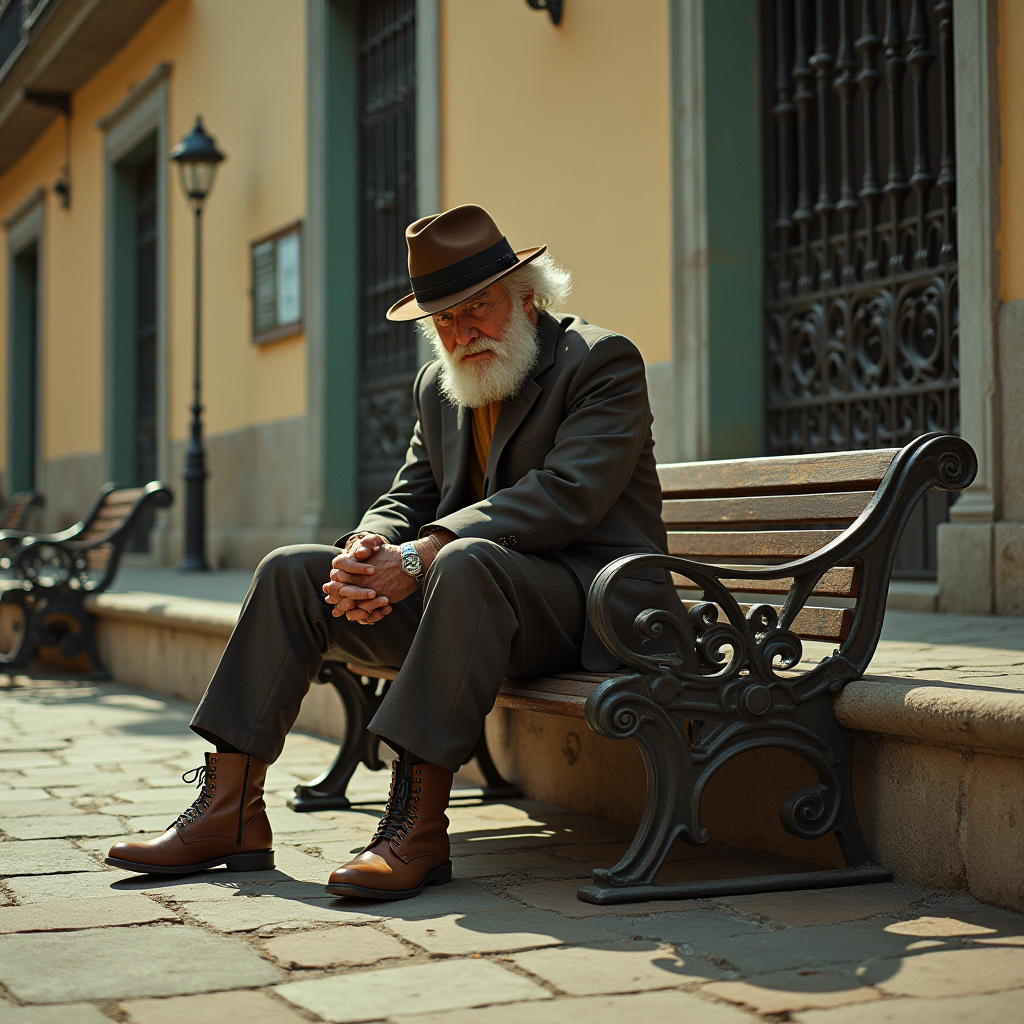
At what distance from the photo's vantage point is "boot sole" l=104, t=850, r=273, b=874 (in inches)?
121

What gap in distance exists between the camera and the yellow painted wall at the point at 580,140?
6582mm

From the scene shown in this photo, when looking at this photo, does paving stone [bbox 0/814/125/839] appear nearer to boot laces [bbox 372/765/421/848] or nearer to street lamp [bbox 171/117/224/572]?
boot laces [bbox 372/765/421/848]

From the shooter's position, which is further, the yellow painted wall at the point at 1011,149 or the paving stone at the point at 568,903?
the yellow painted wall at the point at 1011,149

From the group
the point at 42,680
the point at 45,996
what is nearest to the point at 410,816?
the point at 45,996

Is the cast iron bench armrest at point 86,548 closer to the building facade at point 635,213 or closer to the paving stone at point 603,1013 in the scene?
the building facade at point 635,213

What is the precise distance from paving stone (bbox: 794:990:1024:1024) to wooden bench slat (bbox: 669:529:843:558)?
113cm

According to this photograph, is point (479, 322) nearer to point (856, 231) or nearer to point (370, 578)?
point (370, 578)

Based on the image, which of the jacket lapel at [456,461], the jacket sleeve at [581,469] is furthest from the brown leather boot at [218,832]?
the jacket lapel at [456,461]

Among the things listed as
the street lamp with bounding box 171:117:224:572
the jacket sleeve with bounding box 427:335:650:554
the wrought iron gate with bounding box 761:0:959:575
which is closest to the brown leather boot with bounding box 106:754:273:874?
the jacket sleeve with bounding box 427:335:650:554

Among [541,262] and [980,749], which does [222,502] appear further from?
[980,749]

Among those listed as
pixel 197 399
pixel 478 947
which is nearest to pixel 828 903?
pixel 478 947

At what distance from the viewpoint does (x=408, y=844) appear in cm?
292

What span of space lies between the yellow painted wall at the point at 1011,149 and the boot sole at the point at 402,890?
297cm

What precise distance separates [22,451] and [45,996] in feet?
62.3
